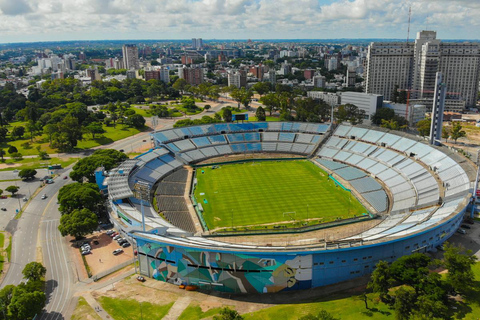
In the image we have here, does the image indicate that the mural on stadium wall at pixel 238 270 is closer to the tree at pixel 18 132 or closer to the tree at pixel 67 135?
the tree at pixel 67 135

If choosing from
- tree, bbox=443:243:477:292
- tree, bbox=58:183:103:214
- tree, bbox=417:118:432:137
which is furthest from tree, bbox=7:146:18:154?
tree, bbox=417:118:432:137

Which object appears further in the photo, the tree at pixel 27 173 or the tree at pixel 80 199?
the tree at pixel 27 173

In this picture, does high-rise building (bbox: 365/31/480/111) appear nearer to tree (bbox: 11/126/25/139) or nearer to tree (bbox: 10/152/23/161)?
tree (bbox: 10/152/23/161)

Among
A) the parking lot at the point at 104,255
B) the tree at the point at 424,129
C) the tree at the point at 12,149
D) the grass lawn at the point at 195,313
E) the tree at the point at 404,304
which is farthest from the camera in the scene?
the tree at the point at 424,129

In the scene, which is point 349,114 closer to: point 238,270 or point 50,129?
point 50,129

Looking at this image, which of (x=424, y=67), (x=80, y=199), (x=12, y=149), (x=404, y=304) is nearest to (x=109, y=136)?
(x=12, y=149)

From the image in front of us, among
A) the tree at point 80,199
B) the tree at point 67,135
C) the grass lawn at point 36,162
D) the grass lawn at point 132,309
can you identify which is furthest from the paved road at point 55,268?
the tree at point 67,135

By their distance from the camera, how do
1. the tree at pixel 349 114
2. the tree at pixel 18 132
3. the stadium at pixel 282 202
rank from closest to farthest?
the stadium at pixel 282 202 → the tree at pixel 18 132 → the tree at pixel 349 114
